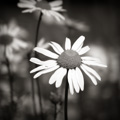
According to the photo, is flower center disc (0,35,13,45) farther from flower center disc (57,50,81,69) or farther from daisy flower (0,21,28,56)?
flower center disc (57,50,81,69)

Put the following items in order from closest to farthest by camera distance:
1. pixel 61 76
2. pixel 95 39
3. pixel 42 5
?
pixel 61 76
pixel 42 5
pixel 95 39

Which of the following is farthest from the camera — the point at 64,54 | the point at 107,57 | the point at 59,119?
the point at 107,57

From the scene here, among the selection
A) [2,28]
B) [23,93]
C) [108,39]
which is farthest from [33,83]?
[108,39]

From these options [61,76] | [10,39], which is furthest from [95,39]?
[61,76]

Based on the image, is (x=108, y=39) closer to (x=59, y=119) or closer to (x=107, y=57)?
(x=107, y=57)

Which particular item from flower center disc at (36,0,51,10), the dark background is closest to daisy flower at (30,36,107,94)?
flower center disc at (36,0,51,10)

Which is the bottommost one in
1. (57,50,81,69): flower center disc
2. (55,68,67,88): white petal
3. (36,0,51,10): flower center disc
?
(55,68,67,88): white petal

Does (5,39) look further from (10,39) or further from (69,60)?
(69,60)

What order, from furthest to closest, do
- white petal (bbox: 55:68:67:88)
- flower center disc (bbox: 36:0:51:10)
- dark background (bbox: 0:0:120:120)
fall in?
dark background (bbox: 0:0:120:120) → flower center disc (bbox: 36:0:51:10) → white petal (bbox: 55:68:67:88)
